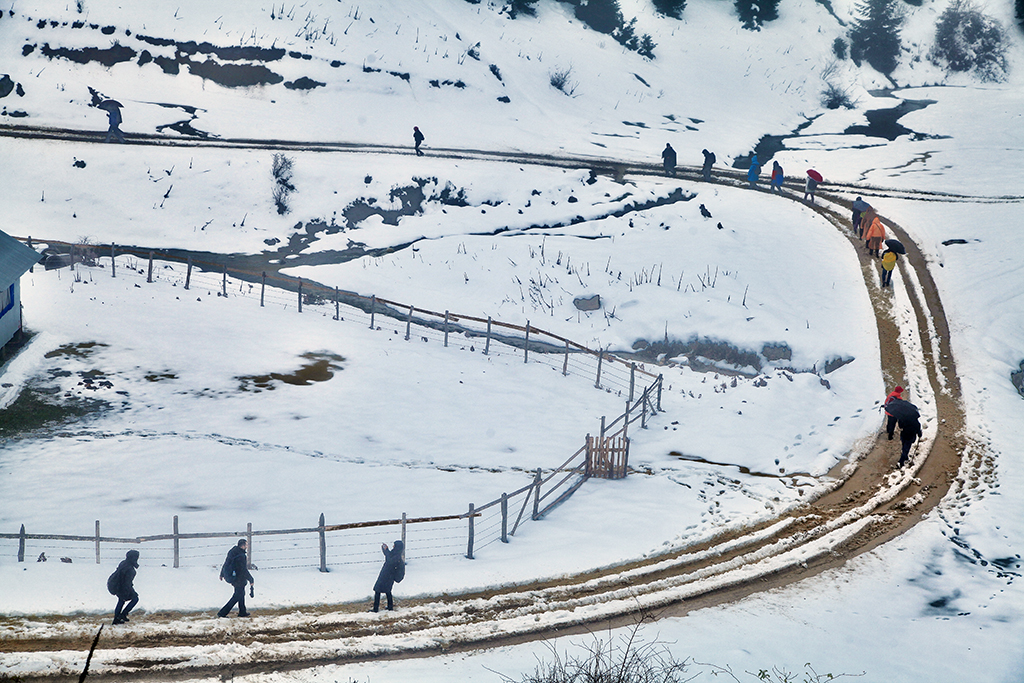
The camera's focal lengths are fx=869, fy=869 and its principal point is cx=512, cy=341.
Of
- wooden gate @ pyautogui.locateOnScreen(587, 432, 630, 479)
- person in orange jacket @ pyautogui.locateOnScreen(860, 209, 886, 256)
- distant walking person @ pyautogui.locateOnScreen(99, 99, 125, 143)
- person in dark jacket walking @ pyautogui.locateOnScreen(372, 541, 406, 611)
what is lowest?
person in dark jacket walking @ pyautogui.locateOnScreen(372, 541, 406, 611)

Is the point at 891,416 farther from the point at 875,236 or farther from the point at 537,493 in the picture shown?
the point at 875,236

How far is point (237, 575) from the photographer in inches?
534

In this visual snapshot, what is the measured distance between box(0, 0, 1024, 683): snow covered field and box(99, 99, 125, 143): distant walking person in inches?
33.9

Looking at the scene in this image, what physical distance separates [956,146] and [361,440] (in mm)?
35758

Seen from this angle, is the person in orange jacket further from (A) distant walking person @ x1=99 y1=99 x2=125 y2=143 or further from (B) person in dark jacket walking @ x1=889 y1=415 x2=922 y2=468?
(A) distant walking person @ x1=99 y1=99 x2=125 y2=143

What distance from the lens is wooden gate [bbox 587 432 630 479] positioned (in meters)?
19.4

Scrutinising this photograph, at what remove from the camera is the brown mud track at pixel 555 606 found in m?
12.7

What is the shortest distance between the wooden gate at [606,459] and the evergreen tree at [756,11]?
47.4m

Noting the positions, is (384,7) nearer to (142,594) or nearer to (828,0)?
(828,0)

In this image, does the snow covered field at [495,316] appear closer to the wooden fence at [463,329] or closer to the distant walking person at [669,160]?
the wooden fence at [463,329]

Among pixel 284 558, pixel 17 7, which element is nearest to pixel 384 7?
pixel 17 7

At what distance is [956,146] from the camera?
142 feet

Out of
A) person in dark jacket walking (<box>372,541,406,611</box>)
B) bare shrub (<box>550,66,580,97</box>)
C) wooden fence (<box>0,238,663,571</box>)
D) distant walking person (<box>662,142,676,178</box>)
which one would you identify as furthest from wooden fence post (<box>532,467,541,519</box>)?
bare shrub (<box>550,66,580,97</box>)

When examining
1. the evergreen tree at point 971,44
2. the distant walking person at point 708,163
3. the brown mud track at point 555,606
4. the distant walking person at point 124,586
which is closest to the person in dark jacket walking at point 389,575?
the brown mud track at point 555,606
